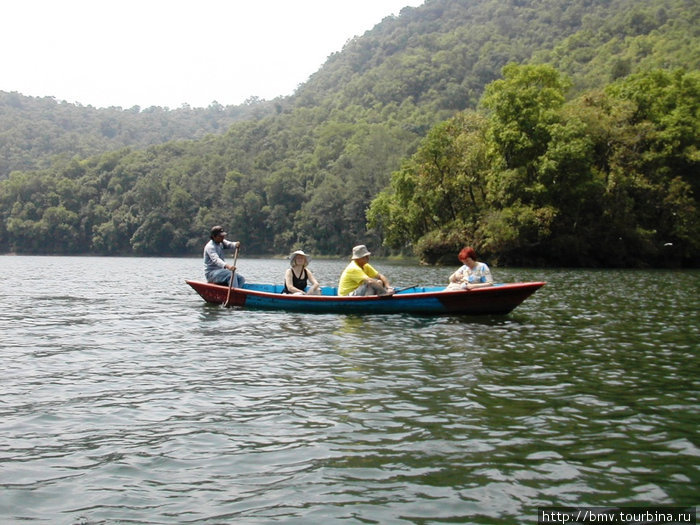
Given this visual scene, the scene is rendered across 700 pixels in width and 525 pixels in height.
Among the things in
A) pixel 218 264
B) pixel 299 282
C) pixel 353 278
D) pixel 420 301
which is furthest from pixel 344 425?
pixel 218 264

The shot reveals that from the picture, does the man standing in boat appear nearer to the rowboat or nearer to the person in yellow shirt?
the rowboat

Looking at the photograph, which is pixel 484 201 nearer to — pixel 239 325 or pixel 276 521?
pixel 239 325

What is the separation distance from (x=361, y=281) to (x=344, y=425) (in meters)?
9.82

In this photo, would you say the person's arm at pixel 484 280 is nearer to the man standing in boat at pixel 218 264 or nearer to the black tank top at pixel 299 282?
the black tank top at pixel 299 282

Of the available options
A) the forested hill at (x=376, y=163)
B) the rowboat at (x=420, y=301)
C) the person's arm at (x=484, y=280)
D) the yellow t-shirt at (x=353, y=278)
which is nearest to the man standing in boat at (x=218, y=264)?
the rowboat at (x=420, y=301)

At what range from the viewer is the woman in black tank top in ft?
58.1

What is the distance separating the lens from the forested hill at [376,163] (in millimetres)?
49781

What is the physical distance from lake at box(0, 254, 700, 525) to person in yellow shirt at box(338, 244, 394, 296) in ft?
9.44

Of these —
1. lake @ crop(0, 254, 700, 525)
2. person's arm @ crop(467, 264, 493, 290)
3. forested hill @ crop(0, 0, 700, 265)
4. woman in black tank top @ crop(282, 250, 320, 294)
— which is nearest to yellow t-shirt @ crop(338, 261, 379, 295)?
woman in black tank top @ crop(282, 250, 320, 294)

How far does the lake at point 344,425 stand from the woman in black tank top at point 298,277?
4.15 meters

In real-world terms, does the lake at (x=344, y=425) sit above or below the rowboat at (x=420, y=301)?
below

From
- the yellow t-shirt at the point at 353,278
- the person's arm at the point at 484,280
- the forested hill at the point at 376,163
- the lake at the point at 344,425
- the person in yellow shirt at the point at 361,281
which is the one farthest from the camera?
the forested hill at the point at 376,163

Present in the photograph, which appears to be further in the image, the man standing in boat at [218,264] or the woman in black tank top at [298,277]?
the man standing in boat at [218,264]

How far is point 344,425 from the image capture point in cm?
687
